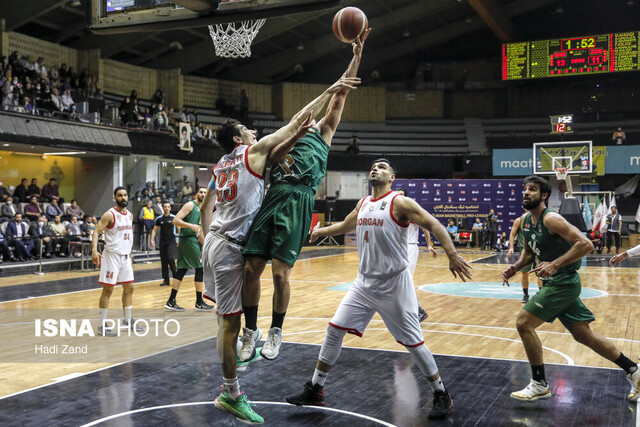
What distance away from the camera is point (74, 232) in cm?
1669

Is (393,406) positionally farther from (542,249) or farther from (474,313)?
(474,313)

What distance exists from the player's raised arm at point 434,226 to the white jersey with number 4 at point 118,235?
434cm

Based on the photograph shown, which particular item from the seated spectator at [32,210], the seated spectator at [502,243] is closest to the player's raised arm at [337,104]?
the seated spectator at [32,210]

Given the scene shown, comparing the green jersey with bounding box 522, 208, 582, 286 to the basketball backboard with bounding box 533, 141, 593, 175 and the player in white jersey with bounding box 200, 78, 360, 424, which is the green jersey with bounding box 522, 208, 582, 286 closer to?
the player in white jersey with bounding box 200, 78, 360, 424

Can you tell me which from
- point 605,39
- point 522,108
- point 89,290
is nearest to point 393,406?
point 89,290

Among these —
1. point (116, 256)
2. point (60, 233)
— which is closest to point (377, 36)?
point (60, 233)

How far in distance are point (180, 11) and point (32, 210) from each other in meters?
13.0

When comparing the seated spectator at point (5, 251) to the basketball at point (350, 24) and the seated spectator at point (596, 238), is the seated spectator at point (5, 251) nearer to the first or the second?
the basketball at point (350, 24)

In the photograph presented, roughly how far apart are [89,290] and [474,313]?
7.16 m

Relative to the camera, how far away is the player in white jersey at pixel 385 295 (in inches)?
177

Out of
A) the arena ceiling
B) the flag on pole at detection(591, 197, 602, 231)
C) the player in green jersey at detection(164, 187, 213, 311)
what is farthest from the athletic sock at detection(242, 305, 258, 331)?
the arena ceiling

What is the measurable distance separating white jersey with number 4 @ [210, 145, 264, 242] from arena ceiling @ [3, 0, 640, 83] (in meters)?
20.1

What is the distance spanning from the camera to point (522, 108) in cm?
3203

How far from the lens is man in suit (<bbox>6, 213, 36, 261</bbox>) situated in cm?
1496
